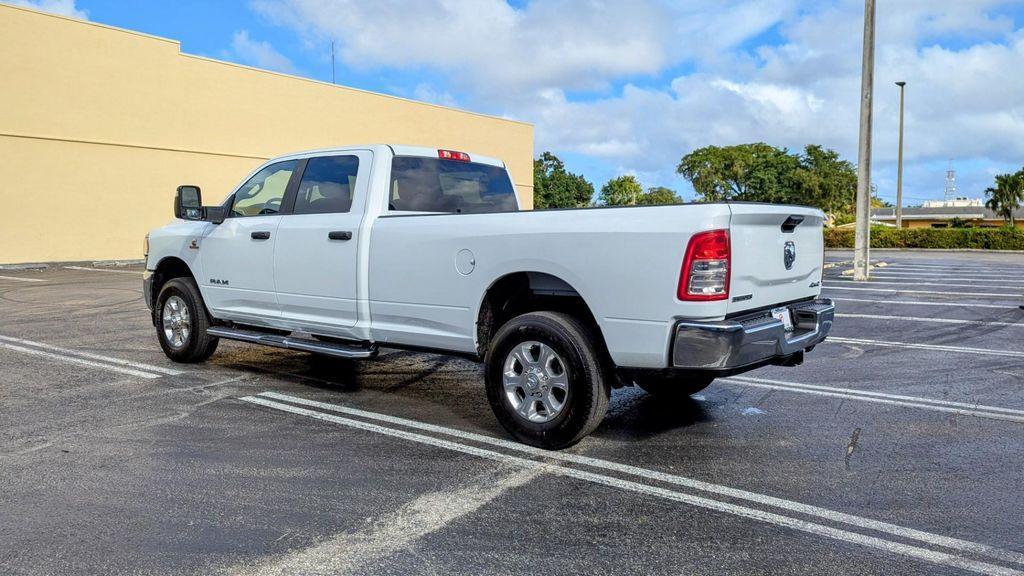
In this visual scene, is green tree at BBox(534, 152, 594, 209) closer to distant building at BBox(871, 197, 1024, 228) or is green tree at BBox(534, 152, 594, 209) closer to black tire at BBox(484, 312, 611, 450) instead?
distant building at BBox(871, 197, 1024, 228)

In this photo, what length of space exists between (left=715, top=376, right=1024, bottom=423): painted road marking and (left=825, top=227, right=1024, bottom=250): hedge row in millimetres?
39534

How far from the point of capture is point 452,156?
6.72 meters

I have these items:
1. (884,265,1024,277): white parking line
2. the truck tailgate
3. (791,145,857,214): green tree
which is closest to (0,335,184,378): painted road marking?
the truck tailgate

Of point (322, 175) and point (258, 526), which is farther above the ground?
point (322, 175)

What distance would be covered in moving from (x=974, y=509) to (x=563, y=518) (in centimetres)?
207

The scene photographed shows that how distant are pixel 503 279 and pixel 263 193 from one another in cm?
301

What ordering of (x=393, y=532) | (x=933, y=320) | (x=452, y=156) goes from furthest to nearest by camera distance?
(x=933, y=320)
(x=452, y=156)
(x=393, y=532)

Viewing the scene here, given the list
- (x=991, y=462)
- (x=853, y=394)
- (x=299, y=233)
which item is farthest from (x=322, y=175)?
(x=991, y=462)

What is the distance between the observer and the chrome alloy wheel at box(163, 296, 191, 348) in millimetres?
7578

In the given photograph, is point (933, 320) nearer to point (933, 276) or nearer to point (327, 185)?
point (327, 185)

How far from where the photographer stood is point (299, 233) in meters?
6.35

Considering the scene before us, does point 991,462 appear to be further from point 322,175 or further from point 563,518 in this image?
point 322,175

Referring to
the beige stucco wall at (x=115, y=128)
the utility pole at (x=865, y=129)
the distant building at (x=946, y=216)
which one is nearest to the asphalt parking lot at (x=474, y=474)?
the utility pole at (x=865, y=129)

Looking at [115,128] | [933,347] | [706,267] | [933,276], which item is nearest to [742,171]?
[933,276]
